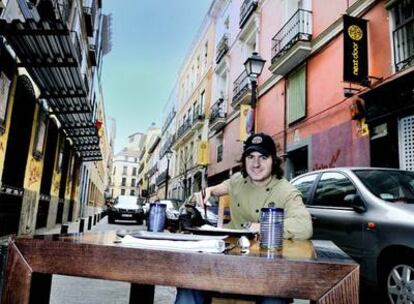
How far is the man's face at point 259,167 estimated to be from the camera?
2643 millimetres

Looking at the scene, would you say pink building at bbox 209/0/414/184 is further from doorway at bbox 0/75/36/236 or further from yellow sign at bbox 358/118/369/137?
doorway at bbox 0/75/36/236

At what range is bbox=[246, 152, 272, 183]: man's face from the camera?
2643 millimetres

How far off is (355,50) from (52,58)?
22.5ft

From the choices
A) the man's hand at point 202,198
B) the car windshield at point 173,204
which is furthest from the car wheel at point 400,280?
the car windshield at point 173,204

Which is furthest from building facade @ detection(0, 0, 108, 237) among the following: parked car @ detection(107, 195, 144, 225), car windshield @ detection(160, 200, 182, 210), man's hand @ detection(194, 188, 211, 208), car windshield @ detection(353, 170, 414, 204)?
parked car @ detection(107, 195, 144, 225)

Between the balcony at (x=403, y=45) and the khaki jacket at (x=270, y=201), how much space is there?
272 inches

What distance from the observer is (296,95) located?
12.9m

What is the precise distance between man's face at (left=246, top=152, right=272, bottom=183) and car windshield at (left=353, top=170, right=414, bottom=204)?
2.20 meters

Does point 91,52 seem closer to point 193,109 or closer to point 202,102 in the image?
point 202,102

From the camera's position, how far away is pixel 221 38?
2317cm

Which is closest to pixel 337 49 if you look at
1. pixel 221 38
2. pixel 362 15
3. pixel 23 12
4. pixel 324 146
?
pixel 362 15

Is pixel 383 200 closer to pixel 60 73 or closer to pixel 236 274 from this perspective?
pixel 236 274

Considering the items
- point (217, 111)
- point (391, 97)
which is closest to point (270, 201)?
point (391, 97)

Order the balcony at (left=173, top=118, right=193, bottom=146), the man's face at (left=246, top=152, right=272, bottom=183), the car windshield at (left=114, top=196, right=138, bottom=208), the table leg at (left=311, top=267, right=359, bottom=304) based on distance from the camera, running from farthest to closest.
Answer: the balcony at (left=173, top=118, right=193, bottom=146)
the car windshield at (left=114, top=196, right=138, bottom=208)
the man's face at (left=246, top=152, right=272, bottom=183)
the table leg at (left=311, top=267, right=359, bottom=304)
